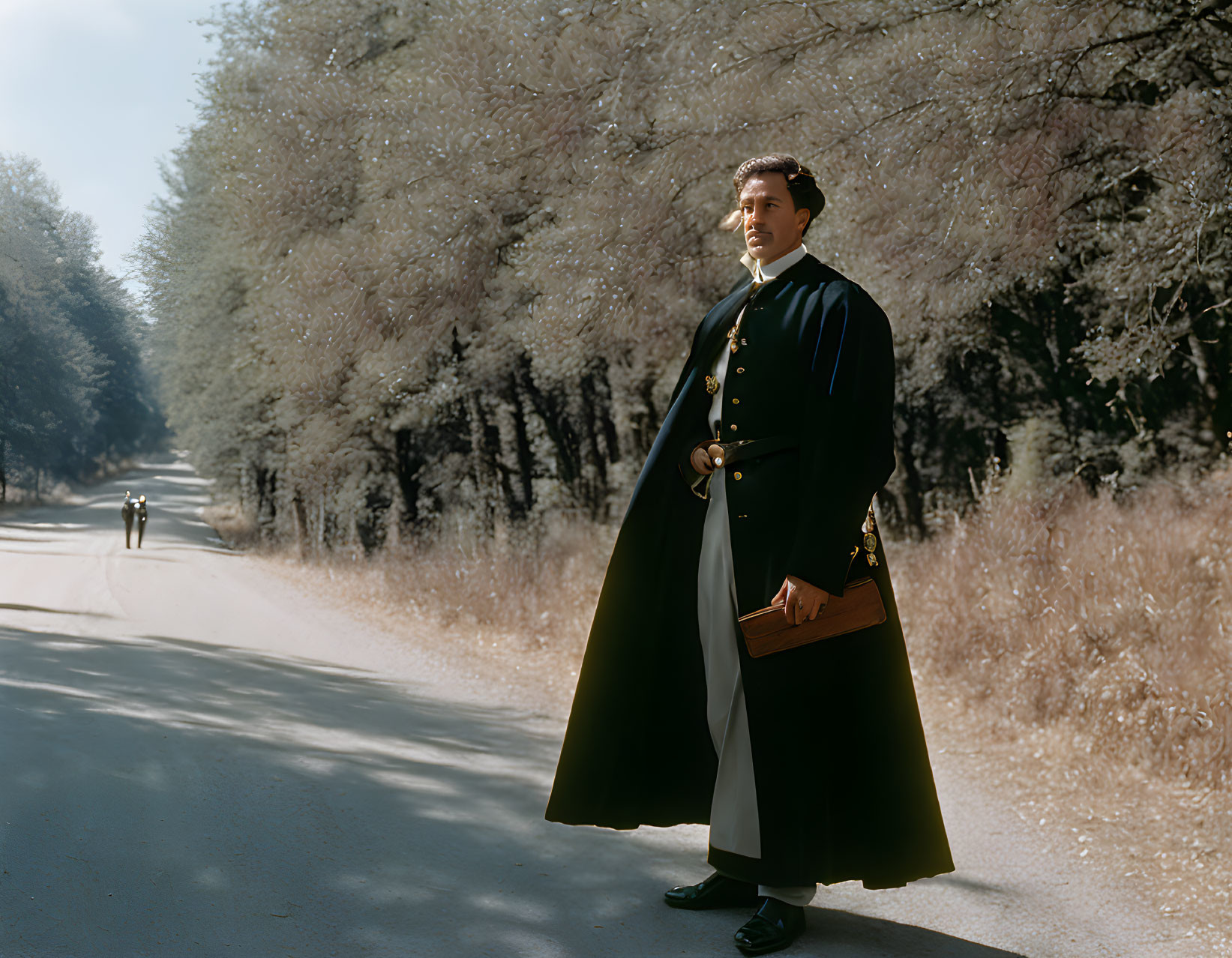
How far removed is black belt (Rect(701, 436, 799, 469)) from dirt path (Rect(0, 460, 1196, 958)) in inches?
57.2

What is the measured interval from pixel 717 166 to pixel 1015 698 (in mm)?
4678

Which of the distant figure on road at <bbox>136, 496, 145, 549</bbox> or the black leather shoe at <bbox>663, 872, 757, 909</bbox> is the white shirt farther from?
the distant figure on road at <bbox>136, 496, 145, 549</bbox>

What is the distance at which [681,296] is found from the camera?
1054 cm

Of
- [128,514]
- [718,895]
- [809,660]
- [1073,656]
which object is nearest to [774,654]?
[809,660]

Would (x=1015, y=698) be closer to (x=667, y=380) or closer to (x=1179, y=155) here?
(x=1179, y=155)

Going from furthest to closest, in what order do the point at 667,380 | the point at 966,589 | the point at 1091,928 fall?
the point at 667,380
the point at 966,589
the point at 1091,928

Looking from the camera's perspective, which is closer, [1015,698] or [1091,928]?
[1091,928]

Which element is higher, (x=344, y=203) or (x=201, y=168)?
(x=201, y=168)

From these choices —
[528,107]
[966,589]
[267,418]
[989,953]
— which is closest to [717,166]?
[528,107]

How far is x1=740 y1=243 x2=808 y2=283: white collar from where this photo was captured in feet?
10.9

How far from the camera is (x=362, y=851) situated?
3891 millimetres

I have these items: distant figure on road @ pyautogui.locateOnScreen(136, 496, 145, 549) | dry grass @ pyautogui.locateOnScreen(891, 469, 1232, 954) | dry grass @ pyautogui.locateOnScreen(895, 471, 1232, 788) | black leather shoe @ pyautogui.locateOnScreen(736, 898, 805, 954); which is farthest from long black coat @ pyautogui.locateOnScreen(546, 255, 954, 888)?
distant figure on road @ pyautogui.locateOnScreen(136, 496, 145, 549)

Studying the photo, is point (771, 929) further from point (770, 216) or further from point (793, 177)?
point (793, 177)

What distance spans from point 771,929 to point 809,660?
0.80 m
